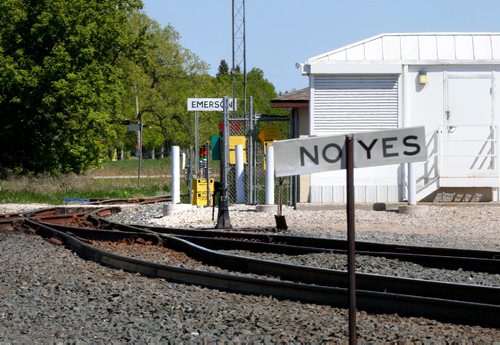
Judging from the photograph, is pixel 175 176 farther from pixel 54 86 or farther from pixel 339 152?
pixel 54 86

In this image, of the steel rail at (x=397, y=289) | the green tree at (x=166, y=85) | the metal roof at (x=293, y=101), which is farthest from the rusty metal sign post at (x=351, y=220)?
the green tree at (x=166, y=85)

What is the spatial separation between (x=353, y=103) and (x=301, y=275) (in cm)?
1407

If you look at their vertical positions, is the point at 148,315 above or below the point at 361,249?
below

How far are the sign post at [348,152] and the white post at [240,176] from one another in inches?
758

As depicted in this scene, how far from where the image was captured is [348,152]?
20.7 ft

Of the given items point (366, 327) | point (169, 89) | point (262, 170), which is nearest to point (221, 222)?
point (262, 170)

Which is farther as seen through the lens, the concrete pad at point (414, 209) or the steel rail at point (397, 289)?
the concrete pad at point (414, 209)

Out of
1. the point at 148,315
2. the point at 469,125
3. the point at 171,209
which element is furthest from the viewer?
the point at 469,125

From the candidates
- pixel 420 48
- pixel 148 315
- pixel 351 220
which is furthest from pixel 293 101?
pixel 351 220

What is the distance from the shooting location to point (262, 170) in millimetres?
28281

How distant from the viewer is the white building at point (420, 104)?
24406mm

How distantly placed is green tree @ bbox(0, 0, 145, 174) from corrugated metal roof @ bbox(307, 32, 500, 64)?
19.4 m

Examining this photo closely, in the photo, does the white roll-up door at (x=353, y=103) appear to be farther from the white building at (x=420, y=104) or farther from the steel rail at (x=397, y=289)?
the steel rail at (x=397, y=289)

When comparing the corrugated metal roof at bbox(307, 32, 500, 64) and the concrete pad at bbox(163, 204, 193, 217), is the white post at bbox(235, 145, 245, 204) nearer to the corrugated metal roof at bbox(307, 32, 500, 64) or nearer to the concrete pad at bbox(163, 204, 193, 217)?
the concrete pad at bbox(163, 204, 193, 217)
